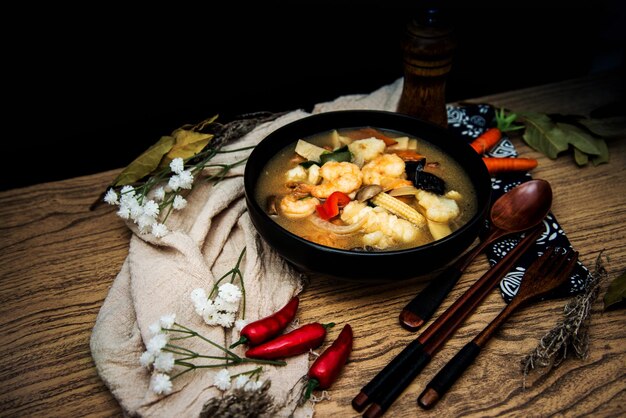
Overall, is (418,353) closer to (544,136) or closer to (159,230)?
(159,230)

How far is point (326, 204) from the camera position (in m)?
2.02

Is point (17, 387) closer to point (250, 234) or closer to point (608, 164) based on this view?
point (250, 234)

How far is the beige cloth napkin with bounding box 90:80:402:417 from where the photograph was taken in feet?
5.25

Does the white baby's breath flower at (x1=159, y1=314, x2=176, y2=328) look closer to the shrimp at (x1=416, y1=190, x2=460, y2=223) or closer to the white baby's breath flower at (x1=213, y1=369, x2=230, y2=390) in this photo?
the white baby's breath flower at (x1=213, y1=369, x2=230, y2=390)

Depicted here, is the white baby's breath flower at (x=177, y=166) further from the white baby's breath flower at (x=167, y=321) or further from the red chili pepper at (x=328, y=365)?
the red chili pepper at (x=328, y=365)

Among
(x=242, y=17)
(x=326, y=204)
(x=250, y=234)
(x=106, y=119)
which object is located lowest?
(x=106, y=119)

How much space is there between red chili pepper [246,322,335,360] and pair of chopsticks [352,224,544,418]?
9.0 inches

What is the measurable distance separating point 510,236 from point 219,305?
1.18 meters

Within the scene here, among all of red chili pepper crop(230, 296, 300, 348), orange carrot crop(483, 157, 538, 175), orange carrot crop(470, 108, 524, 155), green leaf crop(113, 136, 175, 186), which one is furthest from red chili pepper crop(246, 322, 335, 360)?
orange carrot crop(470, 108, 524, 155)

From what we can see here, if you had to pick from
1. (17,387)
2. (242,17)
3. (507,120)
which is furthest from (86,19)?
(507,120)

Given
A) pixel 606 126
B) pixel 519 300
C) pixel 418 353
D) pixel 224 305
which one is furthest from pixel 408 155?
pixel 606 126

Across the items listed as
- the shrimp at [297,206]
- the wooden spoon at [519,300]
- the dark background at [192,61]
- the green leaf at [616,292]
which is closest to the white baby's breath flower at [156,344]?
the shrimp at [297,206]

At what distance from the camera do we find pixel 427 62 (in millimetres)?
2301

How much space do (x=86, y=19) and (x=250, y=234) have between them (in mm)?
1483
